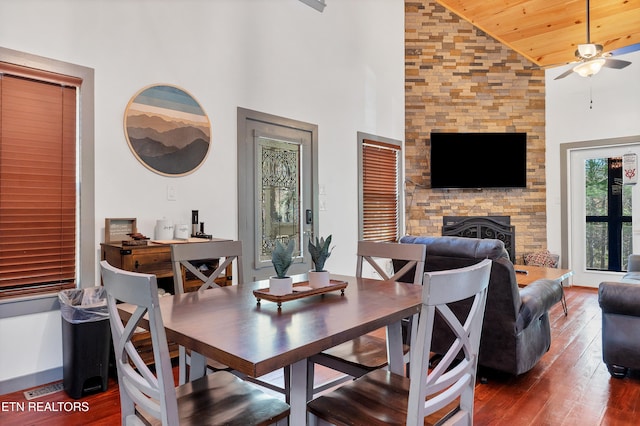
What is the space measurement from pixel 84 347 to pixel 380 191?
4121 mm

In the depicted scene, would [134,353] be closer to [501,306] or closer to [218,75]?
[501,306]

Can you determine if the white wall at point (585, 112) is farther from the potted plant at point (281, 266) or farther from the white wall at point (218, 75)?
the potted plant at point (281, 266)

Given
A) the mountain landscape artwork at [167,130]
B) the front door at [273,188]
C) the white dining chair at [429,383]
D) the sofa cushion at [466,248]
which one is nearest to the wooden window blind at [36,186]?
the mountain landscape artwork at [167,130]

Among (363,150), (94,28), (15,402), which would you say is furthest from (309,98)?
(15,402)

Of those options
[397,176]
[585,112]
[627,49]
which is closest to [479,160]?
[397,176]

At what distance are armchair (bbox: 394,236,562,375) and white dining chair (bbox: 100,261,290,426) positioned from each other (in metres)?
1.69

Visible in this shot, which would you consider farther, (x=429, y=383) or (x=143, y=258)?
(x=143, y=258)

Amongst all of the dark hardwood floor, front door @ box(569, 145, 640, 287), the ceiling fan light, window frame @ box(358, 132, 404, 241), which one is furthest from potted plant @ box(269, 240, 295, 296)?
front door @ box(569, 145, 640, 287)

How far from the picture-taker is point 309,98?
182 inches

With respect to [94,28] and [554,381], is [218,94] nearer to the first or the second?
[94,28]

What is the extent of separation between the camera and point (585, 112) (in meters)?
6.20

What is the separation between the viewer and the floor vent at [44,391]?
101 inches

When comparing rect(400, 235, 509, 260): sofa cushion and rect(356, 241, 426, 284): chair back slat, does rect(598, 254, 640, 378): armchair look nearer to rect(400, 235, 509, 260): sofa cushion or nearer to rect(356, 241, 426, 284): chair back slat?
rect(400, 235, 509, 260): sofa cushion

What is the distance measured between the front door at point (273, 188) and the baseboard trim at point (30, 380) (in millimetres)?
1690
